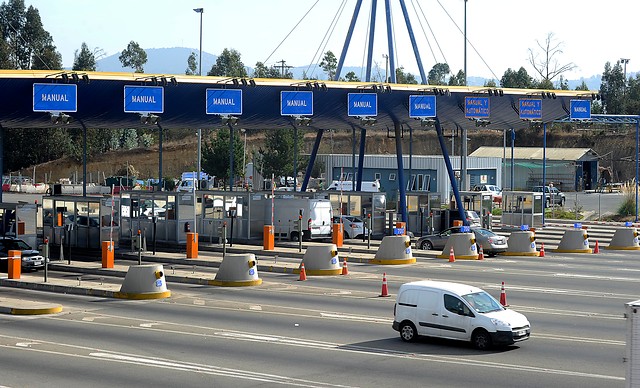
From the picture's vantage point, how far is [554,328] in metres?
21.6

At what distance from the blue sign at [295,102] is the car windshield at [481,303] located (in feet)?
69.9

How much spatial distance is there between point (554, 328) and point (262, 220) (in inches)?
892

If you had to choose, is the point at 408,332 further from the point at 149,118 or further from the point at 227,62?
the point at 227,62

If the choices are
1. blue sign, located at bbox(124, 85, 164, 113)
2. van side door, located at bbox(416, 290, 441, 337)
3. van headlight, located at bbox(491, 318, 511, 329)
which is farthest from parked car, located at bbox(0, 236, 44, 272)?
van headlight, located at bbox(491, 318, 511, 329)

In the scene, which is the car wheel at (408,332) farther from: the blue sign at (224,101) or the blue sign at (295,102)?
the blue sign at (295,102)

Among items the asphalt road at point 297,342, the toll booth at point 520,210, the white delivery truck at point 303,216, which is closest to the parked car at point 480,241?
the white delivery truck at point 303,216

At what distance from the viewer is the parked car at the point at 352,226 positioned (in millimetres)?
44750

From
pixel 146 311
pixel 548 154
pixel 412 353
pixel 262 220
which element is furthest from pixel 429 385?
pixel 548 154

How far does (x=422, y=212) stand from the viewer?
47594 mm

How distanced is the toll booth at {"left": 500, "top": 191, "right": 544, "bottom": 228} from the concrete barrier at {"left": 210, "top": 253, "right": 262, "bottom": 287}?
2405cm

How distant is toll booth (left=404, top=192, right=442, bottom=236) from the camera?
4738 centimetres

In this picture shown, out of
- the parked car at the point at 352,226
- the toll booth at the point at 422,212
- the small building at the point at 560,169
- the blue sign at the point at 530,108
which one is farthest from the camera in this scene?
the small building at the point at 560,169

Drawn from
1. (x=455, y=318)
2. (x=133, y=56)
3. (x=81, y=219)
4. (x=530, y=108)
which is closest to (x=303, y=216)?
(x=81, y=219)

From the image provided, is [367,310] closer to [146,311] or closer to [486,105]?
[146,311]
